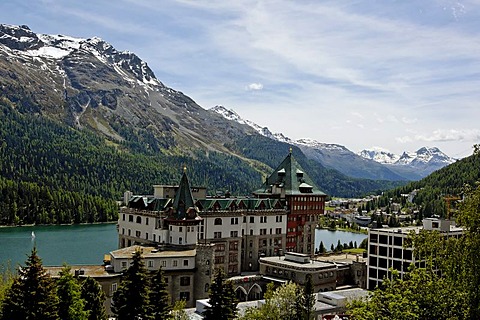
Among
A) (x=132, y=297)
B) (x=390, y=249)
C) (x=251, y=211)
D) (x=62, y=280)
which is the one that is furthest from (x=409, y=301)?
(x=251, y=211)

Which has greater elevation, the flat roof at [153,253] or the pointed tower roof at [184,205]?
the pointed tower roof at [184,205]

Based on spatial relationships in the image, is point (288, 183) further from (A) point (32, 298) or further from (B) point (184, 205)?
(A) point (32, 298)

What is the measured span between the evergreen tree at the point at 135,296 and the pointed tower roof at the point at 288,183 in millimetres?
46852

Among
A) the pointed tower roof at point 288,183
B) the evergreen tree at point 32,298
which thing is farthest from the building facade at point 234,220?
the evergreen tree at point 32,298

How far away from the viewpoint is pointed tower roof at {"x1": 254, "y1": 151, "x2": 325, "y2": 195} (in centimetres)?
8294

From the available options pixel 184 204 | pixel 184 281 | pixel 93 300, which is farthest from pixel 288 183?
pixel 93 300

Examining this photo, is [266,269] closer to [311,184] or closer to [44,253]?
[311,184]

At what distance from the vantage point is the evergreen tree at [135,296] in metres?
36.8

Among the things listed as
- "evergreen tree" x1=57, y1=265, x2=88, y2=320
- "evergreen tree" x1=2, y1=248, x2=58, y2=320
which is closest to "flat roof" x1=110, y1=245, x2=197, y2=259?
"evergreen tree" x1=57, y1=265, x2=88, y2=320

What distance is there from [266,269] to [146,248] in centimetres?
1643

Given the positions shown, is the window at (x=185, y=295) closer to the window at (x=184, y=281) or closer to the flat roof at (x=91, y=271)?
the window at (x=184, y=281)

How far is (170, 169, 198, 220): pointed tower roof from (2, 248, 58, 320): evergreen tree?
3220 centimetres

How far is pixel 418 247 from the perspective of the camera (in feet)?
77.5

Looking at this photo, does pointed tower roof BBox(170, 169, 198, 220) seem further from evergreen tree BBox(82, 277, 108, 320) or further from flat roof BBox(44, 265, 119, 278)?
evergreen tree BBox(82, 277, 108, 320)
